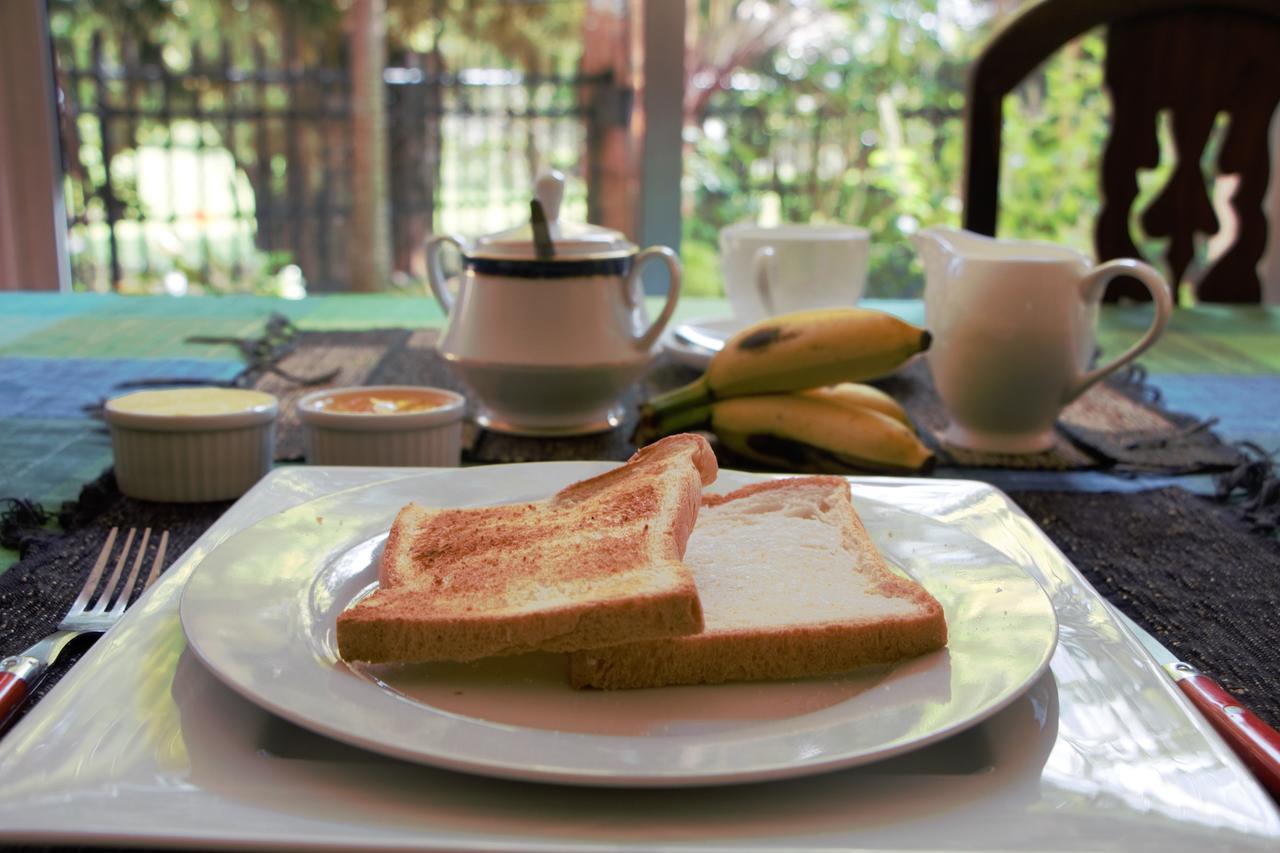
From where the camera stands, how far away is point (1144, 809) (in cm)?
52

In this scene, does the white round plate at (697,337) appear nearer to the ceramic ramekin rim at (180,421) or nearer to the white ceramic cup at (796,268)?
the white ceramic cup at (796,268)

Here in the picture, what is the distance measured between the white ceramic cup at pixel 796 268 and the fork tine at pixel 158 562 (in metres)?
1.02

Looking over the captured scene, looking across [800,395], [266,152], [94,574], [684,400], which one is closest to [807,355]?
Result: [800,395]

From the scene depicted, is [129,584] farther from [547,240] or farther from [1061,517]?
[1061,517]

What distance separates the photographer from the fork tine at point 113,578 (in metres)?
0.81

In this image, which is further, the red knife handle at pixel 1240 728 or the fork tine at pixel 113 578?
the fork tine at pixel 113 578

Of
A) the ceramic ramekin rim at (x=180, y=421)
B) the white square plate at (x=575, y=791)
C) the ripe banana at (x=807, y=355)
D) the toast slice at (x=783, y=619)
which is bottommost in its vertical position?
the white square plate at (x=575, y=791)

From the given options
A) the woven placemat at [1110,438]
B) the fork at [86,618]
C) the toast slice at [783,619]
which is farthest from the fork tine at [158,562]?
the woven placemat at [1110,438]

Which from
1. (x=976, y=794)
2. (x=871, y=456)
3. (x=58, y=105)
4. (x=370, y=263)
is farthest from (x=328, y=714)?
(x=370, y=263)

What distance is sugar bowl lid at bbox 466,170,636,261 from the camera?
4.70ft

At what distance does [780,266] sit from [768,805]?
1.38m

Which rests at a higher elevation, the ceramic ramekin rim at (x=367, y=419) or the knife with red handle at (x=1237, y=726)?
the ceramic ramekin rim at (x=367, y=419)

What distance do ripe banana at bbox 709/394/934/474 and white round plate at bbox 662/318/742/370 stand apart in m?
0.30

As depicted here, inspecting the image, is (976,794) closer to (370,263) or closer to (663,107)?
(663,107)
